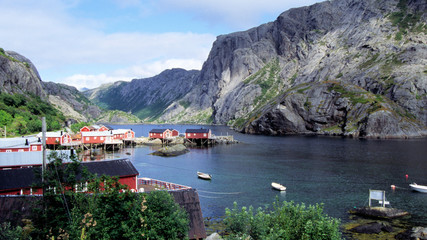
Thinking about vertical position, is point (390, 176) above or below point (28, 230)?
below

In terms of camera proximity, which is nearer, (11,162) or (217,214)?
(217,214)

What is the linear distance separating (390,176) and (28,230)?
71966 mm

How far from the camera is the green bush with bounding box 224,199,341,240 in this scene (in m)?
23.1

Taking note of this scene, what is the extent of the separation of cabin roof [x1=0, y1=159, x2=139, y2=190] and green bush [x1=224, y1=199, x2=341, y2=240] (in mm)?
22446

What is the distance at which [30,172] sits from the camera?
138 feet

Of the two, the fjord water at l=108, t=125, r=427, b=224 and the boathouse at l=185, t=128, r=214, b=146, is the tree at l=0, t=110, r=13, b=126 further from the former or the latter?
the boathouse at l=185, t=128, r=214, b=146

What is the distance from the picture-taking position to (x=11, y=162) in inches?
2212

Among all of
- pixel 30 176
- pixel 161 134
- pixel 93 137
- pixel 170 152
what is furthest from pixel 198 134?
pixel 30 176

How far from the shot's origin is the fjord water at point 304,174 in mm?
54125

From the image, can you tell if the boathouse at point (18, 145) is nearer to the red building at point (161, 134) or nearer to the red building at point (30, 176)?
the red building at point (30, 176)

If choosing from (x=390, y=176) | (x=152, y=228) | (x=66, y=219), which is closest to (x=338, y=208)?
(x=390, y=176)

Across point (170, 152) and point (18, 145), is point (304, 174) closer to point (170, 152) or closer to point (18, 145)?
point (170, 152)

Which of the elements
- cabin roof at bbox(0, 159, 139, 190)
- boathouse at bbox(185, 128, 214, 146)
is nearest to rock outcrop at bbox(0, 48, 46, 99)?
boathouse at bbox(185, 128, 214, 146)

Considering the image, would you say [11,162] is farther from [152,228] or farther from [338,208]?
[338,208]
